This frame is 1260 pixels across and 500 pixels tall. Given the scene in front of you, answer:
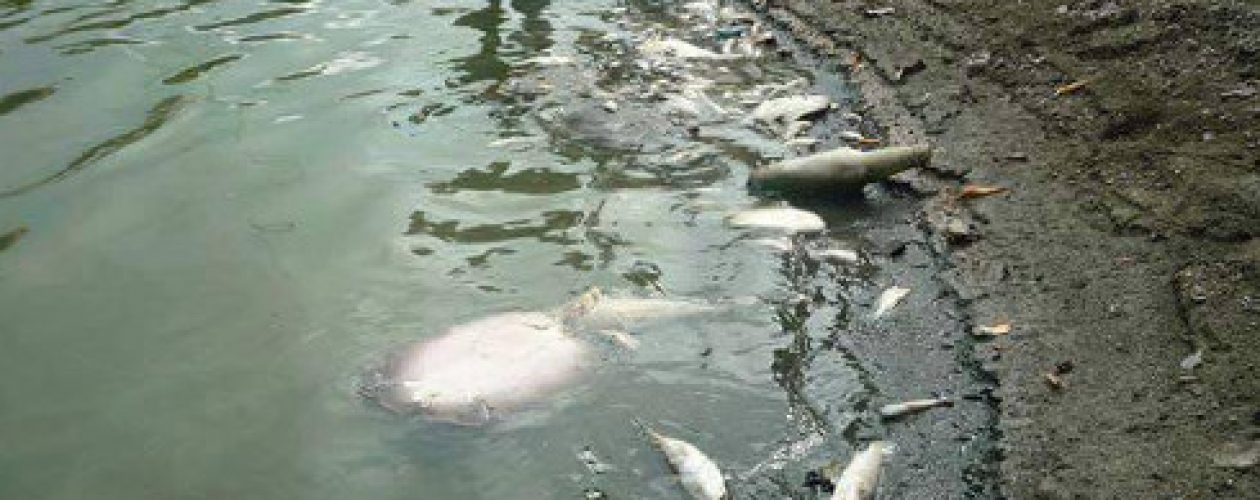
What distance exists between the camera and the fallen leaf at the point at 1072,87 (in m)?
6.35

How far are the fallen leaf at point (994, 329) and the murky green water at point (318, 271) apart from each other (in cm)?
68

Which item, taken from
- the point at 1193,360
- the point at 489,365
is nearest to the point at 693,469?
the point at 489,365

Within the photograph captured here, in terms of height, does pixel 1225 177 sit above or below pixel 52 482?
above

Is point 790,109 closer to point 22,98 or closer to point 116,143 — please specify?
point 116,143

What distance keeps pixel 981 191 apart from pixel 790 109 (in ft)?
6.07

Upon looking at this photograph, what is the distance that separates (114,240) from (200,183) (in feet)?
2.64

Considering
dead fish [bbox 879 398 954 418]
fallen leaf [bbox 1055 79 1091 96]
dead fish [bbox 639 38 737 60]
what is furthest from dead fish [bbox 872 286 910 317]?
dead fish [bbox 639 38 737 60]

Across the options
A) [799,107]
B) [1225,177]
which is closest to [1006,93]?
[799,107]

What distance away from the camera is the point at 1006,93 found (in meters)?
6.70

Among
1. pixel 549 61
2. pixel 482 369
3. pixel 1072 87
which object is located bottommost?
pixel 482 369

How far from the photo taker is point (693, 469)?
12.7 feet

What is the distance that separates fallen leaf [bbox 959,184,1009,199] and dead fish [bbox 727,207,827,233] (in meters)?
0.78

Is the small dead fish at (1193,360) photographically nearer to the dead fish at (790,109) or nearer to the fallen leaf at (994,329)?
the fallen leaf at (994,329)

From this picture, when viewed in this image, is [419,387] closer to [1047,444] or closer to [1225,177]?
[1047,444]
